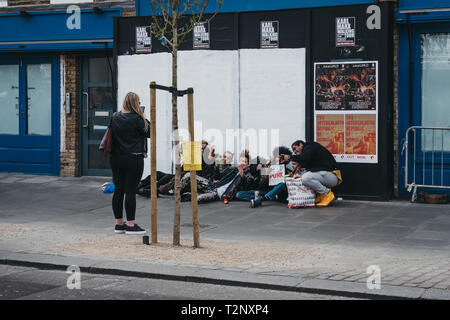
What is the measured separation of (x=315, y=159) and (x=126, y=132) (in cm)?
390

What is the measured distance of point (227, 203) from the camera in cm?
1390

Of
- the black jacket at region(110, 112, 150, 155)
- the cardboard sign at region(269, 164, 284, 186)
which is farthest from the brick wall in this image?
the black jacket at region(110, 112, 150, 155)

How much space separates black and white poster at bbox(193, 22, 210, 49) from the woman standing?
4666 mm

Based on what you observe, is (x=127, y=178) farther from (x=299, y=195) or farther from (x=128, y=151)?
(x=299, y=195)

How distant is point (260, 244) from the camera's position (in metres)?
9.88

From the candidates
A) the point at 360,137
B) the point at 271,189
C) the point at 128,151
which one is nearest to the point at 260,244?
the point at 128,151

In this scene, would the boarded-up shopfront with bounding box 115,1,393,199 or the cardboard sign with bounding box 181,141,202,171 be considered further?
the boarded-up shopfront with bounding box 115,1,393,199

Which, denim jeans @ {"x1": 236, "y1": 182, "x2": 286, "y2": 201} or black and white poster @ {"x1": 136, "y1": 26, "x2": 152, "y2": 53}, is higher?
black and white poster @ {"x1": 136, "y1": 26, "x2": 152, "y2": 53}

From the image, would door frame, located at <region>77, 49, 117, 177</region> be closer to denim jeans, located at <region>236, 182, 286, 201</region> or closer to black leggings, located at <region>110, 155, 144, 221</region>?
denim jeans, located at <region>236, 182, 286, 201</region>

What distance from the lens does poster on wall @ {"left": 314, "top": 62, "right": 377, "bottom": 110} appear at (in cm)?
1385

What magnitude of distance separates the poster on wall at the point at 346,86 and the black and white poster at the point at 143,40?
11.6 feet

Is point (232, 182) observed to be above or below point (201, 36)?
below
